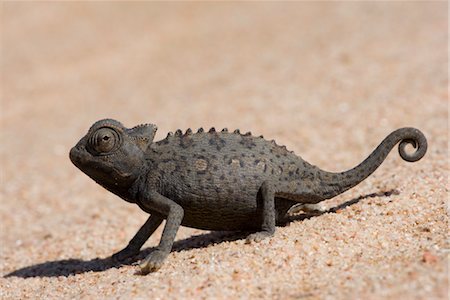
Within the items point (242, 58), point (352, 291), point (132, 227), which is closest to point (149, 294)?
point (352, 291)

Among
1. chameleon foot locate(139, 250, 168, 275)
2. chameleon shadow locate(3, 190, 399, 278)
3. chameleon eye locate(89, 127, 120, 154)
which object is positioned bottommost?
chameleon foot locate(139, 250, 168, 275)

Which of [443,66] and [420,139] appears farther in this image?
[443,66]

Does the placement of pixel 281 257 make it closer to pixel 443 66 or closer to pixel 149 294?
pixel 149 294

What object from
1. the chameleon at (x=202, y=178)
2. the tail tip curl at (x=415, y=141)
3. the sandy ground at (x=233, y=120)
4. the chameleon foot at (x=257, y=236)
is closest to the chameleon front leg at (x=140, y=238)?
the sandy ground at (x=233, y=120)

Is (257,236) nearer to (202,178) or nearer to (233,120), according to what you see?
(202,178)

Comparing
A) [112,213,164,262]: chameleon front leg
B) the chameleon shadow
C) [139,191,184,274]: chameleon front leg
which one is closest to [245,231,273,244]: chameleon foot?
the chameleon shadow

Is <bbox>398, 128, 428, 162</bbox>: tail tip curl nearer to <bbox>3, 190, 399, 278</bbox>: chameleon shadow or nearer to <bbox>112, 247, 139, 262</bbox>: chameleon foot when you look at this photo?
<bbox>3, 190, 399, 278</bbox>: chameleon shadow
